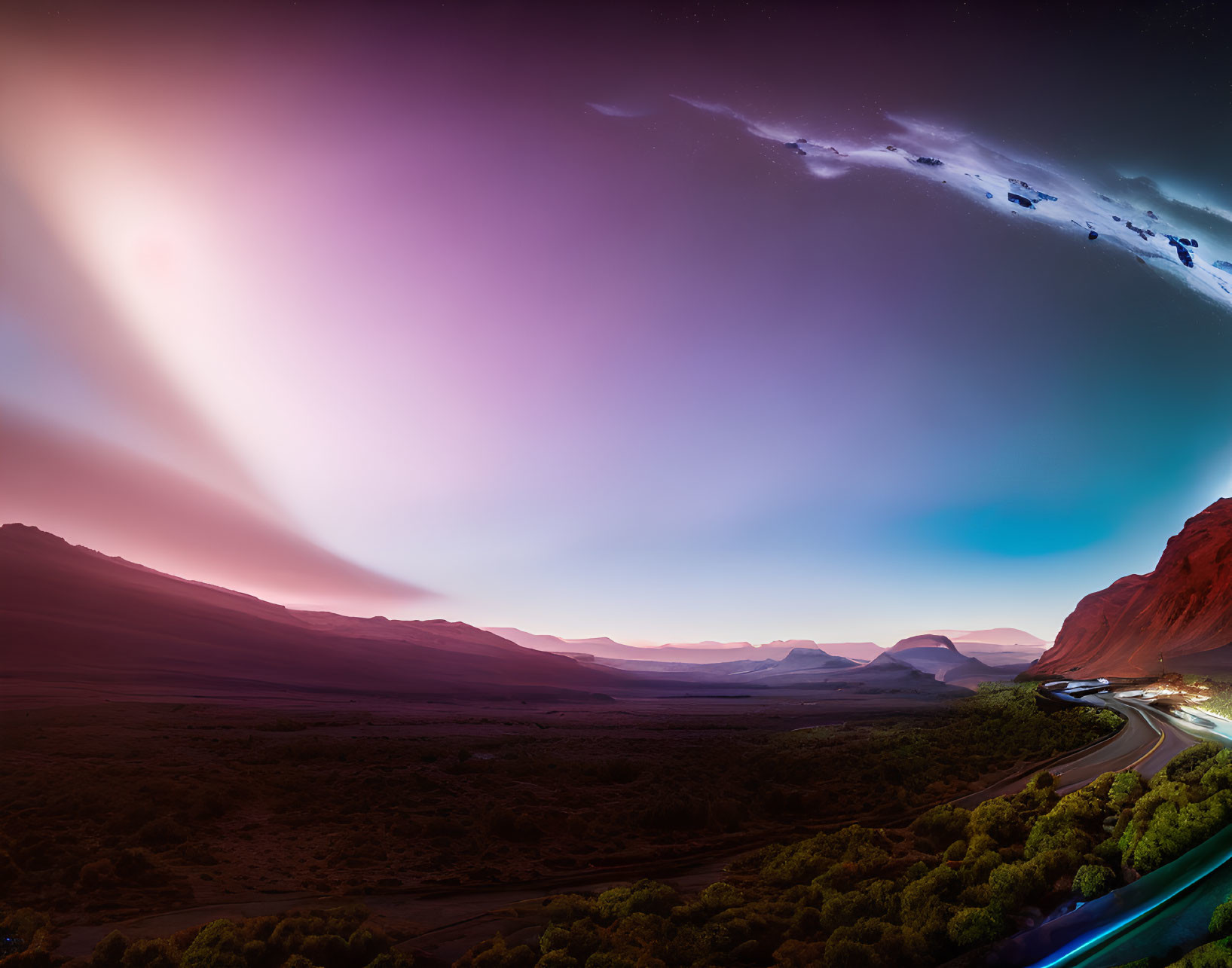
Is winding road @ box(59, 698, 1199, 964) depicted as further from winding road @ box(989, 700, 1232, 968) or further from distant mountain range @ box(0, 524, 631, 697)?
distant mountain range @ box(0, 524, 631, 697)

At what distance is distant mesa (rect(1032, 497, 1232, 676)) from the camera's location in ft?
99.4

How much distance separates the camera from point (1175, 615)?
34844 millimetres

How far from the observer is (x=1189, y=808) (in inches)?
249

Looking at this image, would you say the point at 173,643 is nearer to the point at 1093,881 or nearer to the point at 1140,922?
the point at 1093,881

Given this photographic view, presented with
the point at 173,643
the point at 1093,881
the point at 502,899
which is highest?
the point at 1093,881

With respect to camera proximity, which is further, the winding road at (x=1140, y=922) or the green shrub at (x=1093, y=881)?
the green shrub at (x=1093, y=881)

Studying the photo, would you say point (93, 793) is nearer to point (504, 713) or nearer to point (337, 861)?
point (337, 861)

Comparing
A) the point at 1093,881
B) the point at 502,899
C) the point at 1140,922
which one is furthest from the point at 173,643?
the point at 1140,922

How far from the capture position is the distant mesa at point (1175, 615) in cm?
3030

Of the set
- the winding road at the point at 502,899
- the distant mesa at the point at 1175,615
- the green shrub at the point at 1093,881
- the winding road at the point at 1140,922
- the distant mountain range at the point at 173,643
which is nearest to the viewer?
the winding road at the point at 1140,922

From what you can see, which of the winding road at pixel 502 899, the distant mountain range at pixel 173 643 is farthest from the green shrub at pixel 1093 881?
the distant mountain range at pixel 173 643

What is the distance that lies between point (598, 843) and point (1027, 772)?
41.2ft

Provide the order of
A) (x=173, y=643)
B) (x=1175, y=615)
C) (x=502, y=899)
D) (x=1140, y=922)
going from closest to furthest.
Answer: (x=1140, y=922) → (x=502, y=899) → (x=1175, y=615) → (x=173, y=643)

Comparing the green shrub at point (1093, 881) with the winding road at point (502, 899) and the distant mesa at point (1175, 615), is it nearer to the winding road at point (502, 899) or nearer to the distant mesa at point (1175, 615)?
the winding road at point (502, 899)
